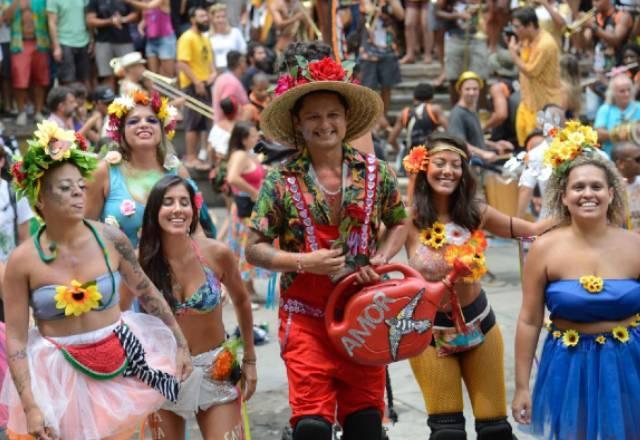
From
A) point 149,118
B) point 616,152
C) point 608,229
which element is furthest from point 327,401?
point 616,152

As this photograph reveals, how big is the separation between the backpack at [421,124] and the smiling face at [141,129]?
5.50 m

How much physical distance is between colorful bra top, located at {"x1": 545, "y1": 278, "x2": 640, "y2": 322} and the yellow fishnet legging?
619 mm

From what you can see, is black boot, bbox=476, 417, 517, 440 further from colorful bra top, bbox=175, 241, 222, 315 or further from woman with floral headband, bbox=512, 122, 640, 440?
colorful bra top, bbox=175, 241, 222, 315

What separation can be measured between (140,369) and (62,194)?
814mm

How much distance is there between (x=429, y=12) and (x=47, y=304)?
1217cm

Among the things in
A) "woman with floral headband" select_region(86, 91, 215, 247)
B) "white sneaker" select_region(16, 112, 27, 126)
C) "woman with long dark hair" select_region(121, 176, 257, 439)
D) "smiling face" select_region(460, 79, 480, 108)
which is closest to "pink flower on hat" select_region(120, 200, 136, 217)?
"woman with floral headband" select_region(86, 91, 215, 247)

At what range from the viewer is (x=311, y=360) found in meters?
4.66

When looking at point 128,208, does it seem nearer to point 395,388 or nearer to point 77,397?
point 77,397

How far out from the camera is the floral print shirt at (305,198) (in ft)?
15.3

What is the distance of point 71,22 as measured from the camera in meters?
14.1

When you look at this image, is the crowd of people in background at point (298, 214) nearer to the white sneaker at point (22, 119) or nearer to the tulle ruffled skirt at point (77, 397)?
the tulle ruffled skirt at point (77, 397)

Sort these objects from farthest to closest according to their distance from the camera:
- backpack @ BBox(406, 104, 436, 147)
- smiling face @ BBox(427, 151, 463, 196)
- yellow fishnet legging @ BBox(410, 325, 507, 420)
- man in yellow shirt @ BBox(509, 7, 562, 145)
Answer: man in yellow shirt @ BBox(509, 7, 562, 145)
backpack @ BBox(406, 104, 436, 147)
smiling face @ BBox(427, 151, 463, 196)
yellow fishnet legging @ BBox(410, 325, 507, 420)

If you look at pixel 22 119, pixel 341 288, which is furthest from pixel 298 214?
pixel 22 119

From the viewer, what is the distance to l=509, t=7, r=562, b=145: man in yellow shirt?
39.2 ft
